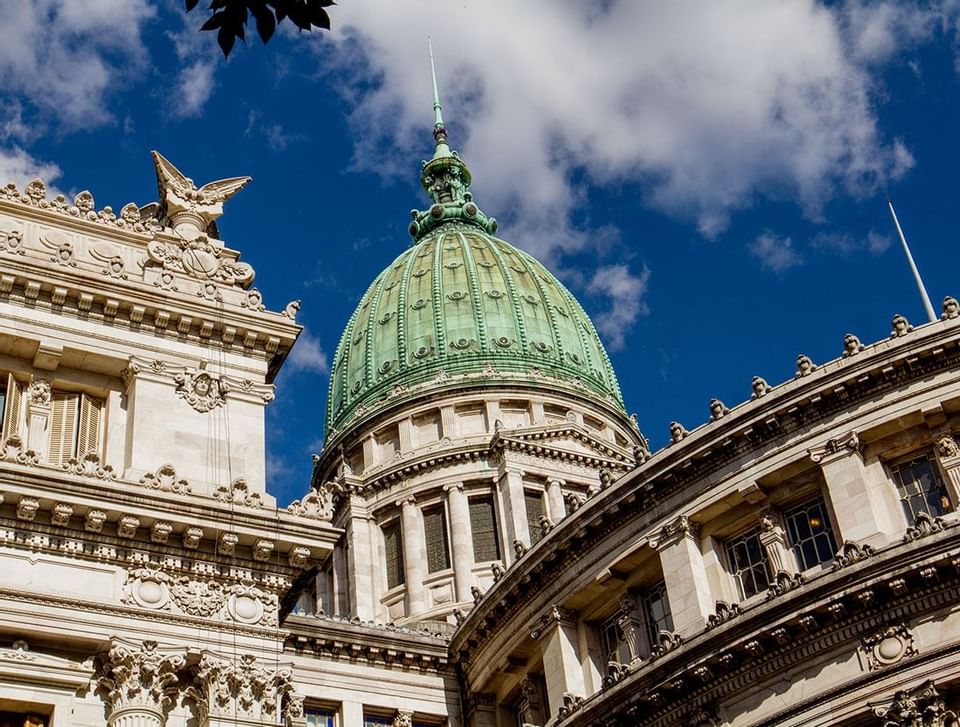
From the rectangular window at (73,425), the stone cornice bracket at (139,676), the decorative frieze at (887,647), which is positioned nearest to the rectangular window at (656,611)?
the decorative frieze at (887,647)

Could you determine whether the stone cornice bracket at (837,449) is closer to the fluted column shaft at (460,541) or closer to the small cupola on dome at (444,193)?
the fluted column shaft at (460,541)

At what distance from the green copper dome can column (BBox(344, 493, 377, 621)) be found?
610 centimetres

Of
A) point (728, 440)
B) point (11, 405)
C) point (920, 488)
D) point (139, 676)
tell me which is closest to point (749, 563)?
point (728, 440)

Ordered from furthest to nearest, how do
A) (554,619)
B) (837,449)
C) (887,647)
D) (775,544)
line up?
(554,619)
(775,544)
(837,449)
(887,647)

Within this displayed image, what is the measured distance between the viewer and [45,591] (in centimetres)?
2698

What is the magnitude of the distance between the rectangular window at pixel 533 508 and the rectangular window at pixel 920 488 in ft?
87.7

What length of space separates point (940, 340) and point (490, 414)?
32.6 metres

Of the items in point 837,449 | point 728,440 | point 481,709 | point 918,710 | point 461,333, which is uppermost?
point 461,333

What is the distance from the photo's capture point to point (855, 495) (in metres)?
35.9

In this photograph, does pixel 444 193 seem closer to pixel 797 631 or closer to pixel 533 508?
pixel 533 508

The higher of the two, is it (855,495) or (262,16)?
(855,495)

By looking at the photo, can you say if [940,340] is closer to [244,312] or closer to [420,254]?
[244,312]

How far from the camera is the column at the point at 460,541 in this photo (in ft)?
198

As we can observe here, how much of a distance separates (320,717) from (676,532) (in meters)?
11.1
